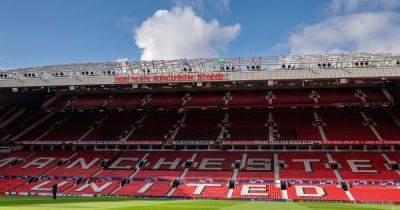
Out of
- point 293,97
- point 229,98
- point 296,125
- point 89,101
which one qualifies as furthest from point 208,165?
point 89,101

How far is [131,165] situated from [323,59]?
2362 cm

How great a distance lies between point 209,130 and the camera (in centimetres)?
5141

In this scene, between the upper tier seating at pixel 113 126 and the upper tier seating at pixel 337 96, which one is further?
the upper tier seating at pixel 113 126

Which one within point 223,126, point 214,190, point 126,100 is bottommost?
point 214,190

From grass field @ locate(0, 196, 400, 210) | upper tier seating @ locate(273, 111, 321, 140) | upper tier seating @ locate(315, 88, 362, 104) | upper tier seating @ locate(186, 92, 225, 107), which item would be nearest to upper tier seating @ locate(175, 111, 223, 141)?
upper tier seating @ locate(186, 92, 225, 107)

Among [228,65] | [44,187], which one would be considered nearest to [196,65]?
[228,65]

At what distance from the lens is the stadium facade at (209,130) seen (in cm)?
4044

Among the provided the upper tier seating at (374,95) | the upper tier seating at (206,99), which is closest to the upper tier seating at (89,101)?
the upper tier seating at (206,99)

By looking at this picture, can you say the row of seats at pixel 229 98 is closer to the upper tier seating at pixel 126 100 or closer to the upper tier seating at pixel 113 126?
Answer: the upper tier seating at pixel 126 100

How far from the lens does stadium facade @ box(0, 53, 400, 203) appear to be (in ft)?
133

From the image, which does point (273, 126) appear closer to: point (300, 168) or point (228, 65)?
point (300, 168)

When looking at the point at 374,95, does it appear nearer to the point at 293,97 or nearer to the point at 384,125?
the point at 384,125

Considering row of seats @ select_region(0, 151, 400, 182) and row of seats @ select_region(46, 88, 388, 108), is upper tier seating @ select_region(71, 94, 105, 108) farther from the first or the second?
row of seats @ select_region(0, 151, 400, 182)

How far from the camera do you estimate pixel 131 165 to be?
47.6 metres
